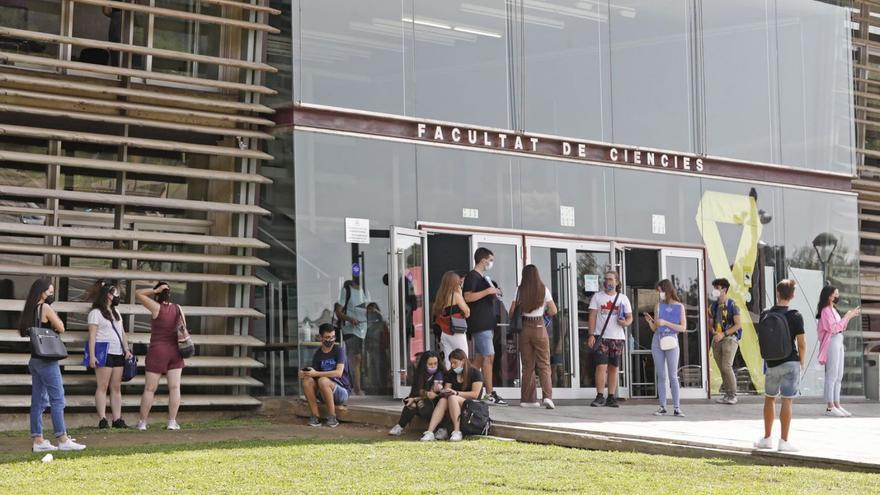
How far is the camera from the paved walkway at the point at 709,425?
12836 millimetres

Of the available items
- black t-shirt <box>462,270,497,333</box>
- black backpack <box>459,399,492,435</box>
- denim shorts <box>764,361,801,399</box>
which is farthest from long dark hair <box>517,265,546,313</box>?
denim shorts <box>764,361,801,399</box>

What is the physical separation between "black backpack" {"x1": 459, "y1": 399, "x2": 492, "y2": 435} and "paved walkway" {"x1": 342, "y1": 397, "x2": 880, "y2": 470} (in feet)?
1.40

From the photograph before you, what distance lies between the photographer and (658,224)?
21.5 meters

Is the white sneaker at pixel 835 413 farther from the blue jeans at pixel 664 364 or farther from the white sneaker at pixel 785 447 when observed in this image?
the white sneaker at pixel 785 447

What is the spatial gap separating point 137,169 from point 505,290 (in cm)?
574

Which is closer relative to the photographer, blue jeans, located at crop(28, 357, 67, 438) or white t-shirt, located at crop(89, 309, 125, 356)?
blue jeans, located at crop(28, 357, 67, 438)

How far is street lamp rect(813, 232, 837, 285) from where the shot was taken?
2411cm

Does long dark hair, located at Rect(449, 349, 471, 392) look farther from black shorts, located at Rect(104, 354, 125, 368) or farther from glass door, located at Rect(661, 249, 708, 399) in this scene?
glass door, located at Rect(661, 249, 708, 399)

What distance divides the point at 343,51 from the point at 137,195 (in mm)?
3411

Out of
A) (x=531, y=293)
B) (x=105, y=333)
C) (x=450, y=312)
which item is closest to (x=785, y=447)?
(x=450, y=312)

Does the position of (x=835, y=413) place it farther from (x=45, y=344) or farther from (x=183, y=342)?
(x=45, y=344)

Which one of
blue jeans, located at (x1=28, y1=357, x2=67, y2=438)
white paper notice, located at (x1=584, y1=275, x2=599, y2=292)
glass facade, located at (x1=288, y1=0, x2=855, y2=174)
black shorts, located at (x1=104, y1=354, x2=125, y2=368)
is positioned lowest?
blue jeans, located at (x1=28, y1=357, x2=67, y2=438)

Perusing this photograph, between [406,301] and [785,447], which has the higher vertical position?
[406,301]

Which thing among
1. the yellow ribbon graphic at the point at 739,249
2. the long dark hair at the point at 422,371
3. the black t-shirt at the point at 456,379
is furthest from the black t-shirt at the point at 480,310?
the yellow ribbon graphic at the point at 739,249
